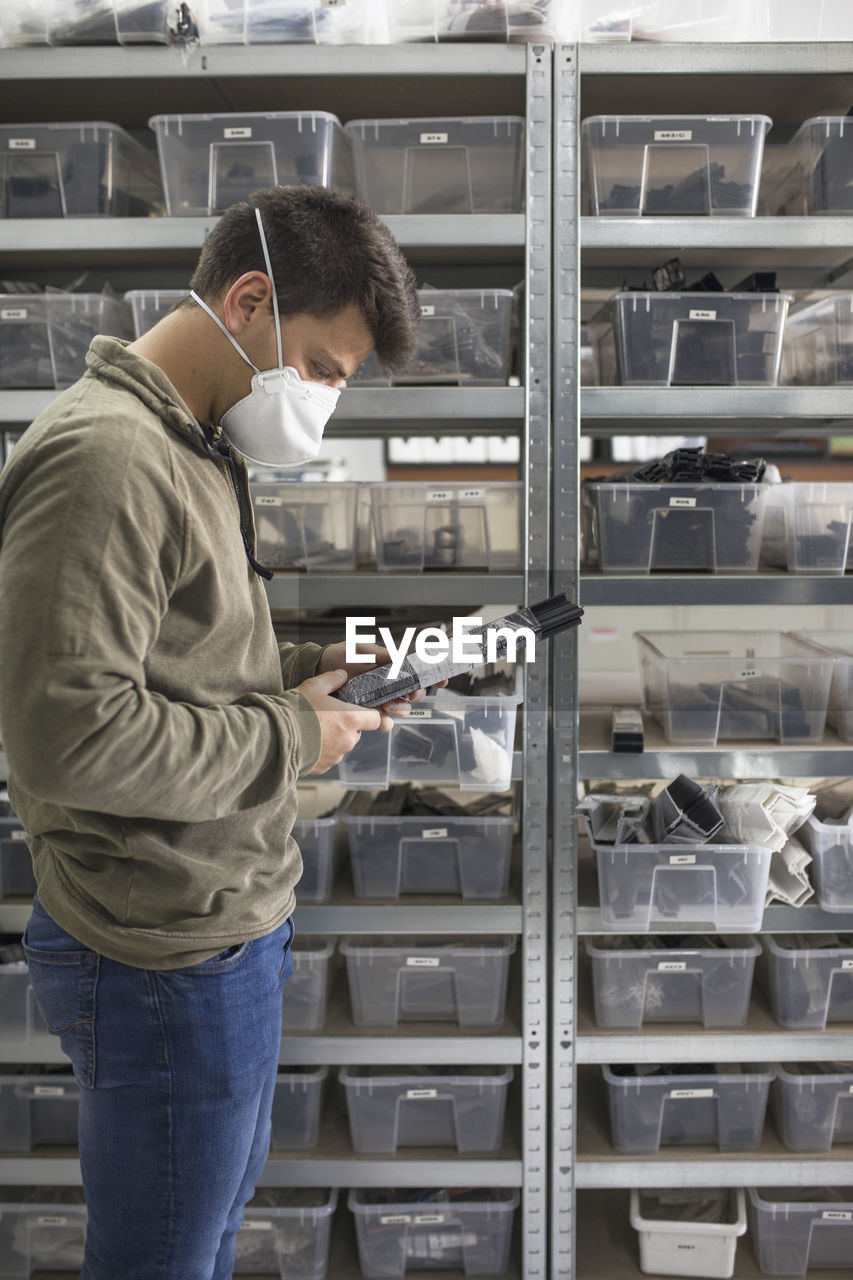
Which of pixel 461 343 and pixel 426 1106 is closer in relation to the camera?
pixel 461 343

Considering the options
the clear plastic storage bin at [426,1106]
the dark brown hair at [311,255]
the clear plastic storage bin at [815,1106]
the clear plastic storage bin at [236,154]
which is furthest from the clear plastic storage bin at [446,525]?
the clear plastic storage bin at [815,1106]

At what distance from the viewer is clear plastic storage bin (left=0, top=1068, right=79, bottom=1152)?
197 cm

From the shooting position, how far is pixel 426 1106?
2.01 meters

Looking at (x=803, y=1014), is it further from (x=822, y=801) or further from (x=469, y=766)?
(x=469, y=766)

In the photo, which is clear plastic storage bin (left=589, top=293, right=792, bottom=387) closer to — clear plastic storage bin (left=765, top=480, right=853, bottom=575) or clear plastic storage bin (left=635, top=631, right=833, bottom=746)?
clear plastic storage bin (left=765, top=480, right=853, bottom=575)

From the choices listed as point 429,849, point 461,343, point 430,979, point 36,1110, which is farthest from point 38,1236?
point 461,343

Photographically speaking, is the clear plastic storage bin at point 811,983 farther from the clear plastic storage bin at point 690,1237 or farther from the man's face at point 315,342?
the man's face at point 315,342

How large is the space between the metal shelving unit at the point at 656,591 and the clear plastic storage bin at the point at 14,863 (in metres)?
1.11

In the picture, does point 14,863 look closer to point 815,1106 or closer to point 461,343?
point 461,343

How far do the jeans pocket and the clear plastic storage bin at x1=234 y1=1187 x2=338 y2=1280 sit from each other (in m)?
1.05

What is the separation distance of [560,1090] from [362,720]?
1110 millimetres

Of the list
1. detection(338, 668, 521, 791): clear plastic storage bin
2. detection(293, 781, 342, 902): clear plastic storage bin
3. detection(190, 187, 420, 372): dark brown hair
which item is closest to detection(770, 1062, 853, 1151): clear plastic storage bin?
detection(338, 668, 521, 791): clear plastic storage bin

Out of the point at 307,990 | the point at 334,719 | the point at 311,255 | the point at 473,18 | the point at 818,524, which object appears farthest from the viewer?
the point at 307,990

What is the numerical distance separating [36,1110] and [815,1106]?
164 centimetres
